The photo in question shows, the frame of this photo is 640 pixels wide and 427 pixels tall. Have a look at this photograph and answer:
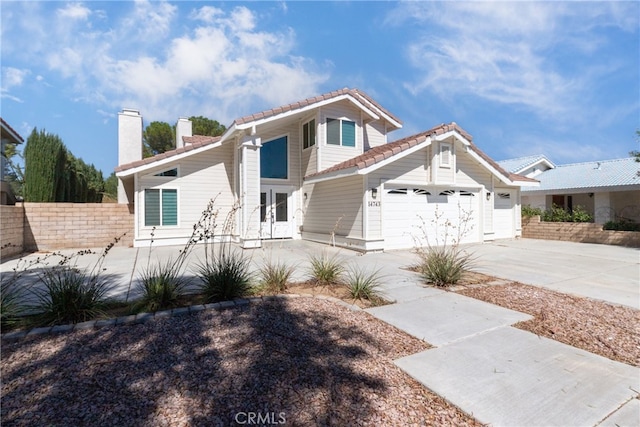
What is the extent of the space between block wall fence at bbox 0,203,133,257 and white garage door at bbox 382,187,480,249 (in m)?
10.2

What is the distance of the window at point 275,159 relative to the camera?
1394 centimetres

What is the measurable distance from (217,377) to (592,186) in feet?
75.5

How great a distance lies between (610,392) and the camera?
8.49ft

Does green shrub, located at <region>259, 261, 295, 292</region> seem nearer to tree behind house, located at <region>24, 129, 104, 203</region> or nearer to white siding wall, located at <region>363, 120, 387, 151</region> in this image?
white siding wall, located at <region>363, 120, 387, 151</region>

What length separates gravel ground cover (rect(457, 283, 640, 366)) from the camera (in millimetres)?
3506

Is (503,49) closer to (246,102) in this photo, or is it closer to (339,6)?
(339,6)

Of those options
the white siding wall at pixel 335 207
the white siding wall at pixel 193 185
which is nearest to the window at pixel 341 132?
the white siding wall at pixel 335 207

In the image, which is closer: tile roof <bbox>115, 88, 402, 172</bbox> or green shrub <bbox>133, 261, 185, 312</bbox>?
green shrub <bbox>133, 261, 185, 312</bbox>

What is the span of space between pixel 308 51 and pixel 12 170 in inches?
1094

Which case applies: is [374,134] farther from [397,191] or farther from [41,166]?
[41,166]

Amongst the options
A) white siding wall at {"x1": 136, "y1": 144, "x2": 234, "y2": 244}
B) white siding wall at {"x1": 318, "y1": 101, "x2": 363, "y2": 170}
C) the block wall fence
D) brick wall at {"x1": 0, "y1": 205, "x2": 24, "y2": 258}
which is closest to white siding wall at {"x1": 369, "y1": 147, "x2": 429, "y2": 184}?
white siding wall at {"x1": 318, "y1": 101, "x2": 363, "y2": 170}

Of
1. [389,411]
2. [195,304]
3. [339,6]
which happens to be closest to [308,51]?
[339,6]

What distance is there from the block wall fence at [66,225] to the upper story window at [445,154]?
40.8ft

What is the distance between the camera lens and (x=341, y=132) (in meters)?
13.9
